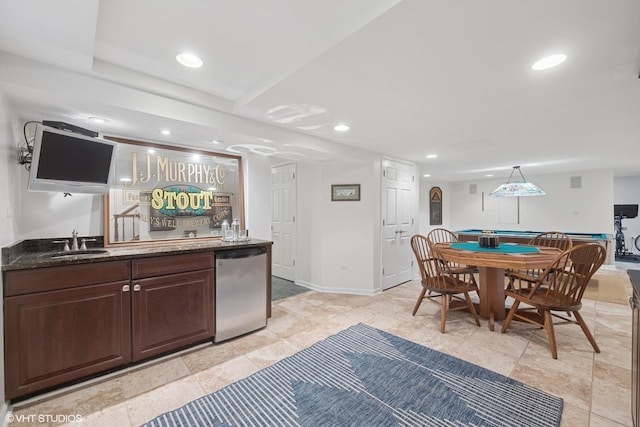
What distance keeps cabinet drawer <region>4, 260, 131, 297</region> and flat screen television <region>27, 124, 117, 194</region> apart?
636mm

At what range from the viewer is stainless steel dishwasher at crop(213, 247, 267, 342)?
8.53 ft

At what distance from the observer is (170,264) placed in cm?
232

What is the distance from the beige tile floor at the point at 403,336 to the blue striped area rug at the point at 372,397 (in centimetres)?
14

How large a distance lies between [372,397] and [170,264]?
6.24 ft

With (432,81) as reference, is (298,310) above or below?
below

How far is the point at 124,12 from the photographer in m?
1.39

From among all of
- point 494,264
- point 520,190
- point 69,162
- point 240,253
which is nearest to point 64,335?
Result: point 69,162

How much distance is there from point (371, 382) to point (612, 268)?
23.6ft

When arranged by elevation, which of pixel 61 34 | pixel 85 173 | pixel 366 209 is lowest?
pixel 366 209

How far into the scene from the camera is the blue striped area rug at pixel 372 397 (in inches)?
65.2

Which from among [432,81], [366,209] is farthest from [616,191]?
[432,81]

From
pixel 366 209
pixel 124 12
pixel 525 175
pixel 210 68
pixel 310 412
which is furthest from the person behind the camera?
pixel 525 175

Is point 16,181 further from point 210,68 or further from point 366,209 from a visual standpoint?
point 366,209

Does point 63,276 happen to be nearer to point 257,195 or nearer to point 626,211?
point 257,195
